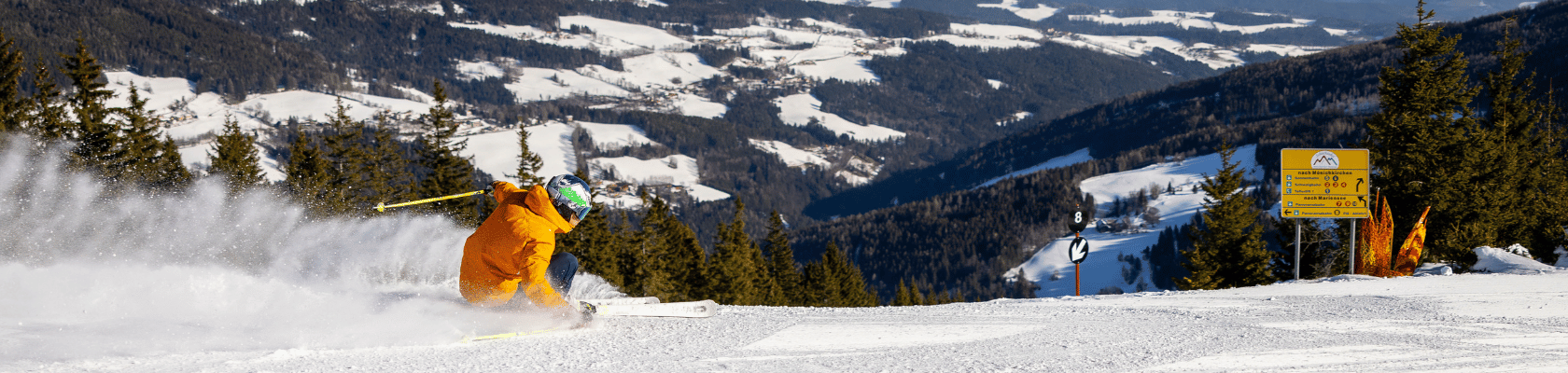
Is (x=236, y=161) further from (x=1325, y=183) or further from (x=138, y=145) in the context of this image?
(x=1325, y=183)

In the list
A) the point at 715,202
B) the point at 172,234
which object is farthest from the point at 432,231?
the point at 715,202

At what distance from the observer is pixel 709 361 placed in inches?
246

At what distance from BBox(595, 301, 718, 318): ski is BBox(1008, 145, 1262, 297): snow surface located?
82580 millimetres

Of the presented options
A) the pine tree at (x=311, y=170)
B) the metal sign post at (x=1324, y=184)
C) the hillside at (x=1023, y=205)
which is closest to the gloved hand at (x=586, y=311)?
the metal sign post at (x=1324, y=184)

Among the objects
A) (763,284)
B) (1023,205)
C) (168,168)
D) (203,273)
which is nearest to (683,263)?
(763,284)

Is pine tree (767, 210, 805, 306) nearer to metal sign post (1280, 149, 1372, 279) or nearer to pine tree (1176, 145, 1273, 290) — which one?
pine tree (1176, 145, 1273, 290)

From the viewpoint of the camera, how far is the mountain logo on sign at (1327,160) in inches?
535

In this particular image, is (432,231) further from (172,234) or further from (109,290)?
(109,290)

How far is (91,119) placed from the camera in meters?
28.3

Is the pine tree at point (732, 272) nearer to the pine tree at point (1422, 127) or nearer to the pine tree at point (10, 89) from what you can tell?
the pine tree at point (10, 89)

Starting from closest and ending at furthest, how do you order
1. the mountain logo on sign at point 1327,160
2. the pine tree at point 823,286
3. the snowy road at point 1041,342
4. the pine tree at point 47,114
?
the snowy road at point 1041,342 → the mountain logo on sign at point 1327,160 → the pine tree at point 47,114 → the pine tree at point 823,286

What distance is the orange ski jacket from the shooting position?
22.0 ft

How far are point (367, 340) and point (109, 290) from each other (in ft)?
8.36

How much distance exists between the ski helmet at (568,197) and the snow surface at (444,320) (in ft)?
3.40
